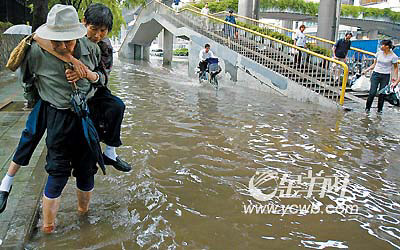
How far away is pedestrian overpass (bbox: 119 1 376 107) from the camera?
11.1m

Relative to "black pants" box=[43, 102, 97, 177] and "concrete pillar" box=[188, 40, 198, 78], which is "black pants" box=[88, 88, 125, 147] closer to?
"black pants" box=[43, 102, 97, 177]

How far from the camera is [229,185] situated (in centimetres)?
439

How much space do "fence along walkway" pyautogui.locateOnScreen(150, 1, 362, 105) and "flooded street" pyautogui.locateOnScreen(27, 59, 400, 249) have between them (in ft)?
8.18

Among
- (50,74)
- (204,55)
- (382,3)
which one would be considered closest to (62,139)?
(50,74)

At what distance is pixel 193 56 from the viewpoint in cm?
1898

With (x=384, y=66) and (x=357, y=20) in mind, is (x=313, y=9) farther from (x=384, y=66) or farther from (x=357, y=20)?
(x=384, y=66)

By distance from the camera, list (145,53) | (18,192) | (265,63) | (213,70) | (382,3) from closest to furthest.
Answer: (18,192) < (265,63) < (213,70) < (145,53) < (382,3)

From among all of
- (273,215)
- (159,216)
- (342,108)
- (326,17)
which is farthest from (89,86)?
(326,17)

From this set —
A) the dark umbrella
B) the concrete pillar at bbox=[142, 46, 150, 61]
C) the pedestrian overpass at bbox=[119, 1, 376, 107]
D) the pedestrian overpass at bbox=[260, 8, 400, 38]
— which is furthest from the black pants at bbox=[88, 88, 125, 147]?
the concrete pillar at bbox=[142, 46, 150, 61]

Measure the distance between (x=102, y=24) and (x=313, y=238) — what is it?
2.64 metres

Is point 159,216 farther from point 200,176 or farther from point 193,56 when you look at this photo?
point 193,56

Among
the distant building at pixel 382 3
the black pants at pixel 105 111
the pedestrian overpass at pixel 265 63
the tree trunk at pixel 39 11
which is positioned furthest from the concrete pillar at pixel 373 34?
the black pants at pixel 105 111

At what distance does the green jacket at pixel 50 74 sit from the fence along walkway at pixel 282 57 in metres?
8.89

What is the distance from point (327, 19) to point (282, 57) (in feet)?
14.0
